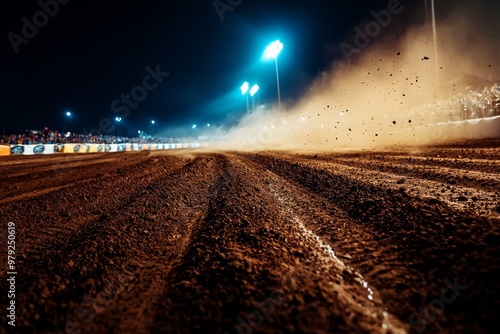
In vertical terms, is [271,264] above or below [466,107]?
below

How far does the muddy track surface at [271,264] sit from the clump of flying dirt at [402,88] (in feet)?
41.3

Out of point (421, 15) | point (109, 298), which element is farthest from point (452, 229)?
point (421, 15)

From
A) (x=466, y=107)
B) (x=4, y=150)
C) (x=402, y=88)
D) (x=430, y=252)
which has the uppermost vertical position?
(x=402, y=88)

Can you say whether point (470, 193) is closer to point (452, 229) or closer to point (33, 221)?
point (452, 229)

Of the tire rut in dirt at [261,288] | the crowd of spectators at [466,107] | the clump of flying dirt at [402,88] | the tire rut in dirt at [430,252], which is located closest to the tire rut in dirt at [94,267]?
the tire rut in dirt at [261,288]

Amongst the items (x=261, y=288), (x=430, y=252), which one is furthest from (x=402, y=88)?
(x=261, y=288)

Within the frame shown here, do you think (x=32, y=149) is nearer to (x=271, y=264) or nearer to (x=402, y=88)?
(x=271, y=264)

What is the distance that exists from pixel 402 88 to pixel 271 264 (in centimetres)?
2589

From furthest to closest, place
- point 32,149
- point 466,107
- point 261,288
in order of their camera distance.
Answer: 1. point 32,149
2. point 466,107
3. point 261,288

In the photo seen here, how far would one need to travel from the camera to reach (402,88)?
75.6 feet

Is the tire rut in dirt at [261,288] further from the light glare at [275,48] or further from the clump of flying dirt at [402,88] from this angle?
the light glare at [275,48]

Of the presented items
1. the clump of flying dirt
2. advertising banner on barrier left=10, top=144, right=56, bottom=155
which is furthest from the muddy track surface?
advertising banner on barrier left=10, top=144, right=56, bottom=155

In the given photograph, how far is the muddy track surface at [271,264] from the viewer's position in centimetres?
178

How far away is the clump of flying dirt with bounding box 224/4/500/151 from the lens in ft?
58.9
